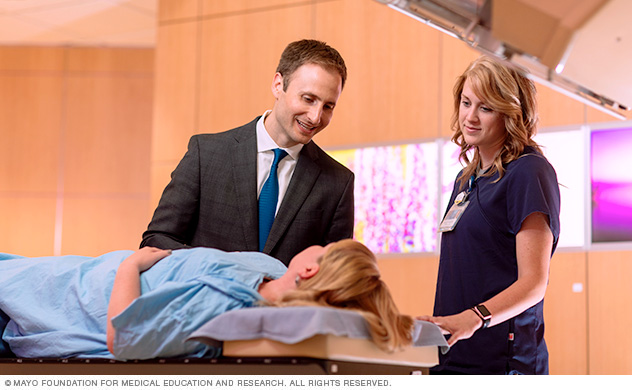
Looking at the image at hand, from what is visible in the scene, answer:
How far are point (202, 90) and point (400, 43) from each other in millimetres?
1674

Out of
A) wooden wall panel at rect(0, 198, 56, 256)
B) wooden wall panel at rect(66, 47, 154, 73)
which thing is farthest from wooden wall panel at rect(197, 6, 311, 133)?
wooden wall panel at rect(0, 198, 56, 256)

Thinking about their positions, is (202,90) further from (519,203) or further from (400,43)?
(519,203)

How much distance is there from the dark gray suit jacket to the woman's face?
516 millimetres

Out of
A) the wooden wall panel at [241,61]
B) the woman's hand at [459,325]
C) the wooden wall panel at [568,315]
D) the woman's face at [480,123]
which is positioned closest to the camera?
the woman's hand at [459,325]

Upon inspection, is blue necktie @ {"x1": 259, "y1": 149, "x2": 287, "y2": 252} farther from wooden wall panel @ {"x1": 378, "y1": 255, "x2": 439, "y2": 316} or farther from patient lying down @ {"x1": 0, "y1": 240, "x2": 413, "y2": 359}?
wooden wall panel @ {"x1": 378, "y1": 255, "x2": 439, "y2": 316}

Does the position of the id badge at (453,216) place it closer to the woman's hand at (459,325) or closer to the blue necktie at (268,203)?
the woman's hand at (459,325)

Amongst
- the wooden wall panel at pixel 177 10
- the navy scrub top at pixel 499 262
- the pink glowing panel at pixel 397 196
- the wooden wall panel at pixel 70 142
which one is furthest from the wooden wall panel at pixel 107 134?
the navy scrub top at pixel 499 262

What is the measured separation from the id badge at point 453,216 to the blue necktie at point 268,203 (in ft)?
1.68

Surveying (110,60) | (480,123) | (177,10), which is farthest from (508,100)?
(110,60)

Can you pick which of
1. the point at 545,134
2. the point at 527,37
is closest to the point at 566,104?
the point at 545,134

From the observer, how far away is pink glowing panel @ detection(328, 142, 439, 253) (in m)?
4.98

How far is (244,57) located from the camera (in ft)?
19.2

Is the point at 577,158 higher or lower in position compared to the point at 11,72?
lower

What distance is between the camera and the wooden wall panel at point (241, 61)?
5.70m
